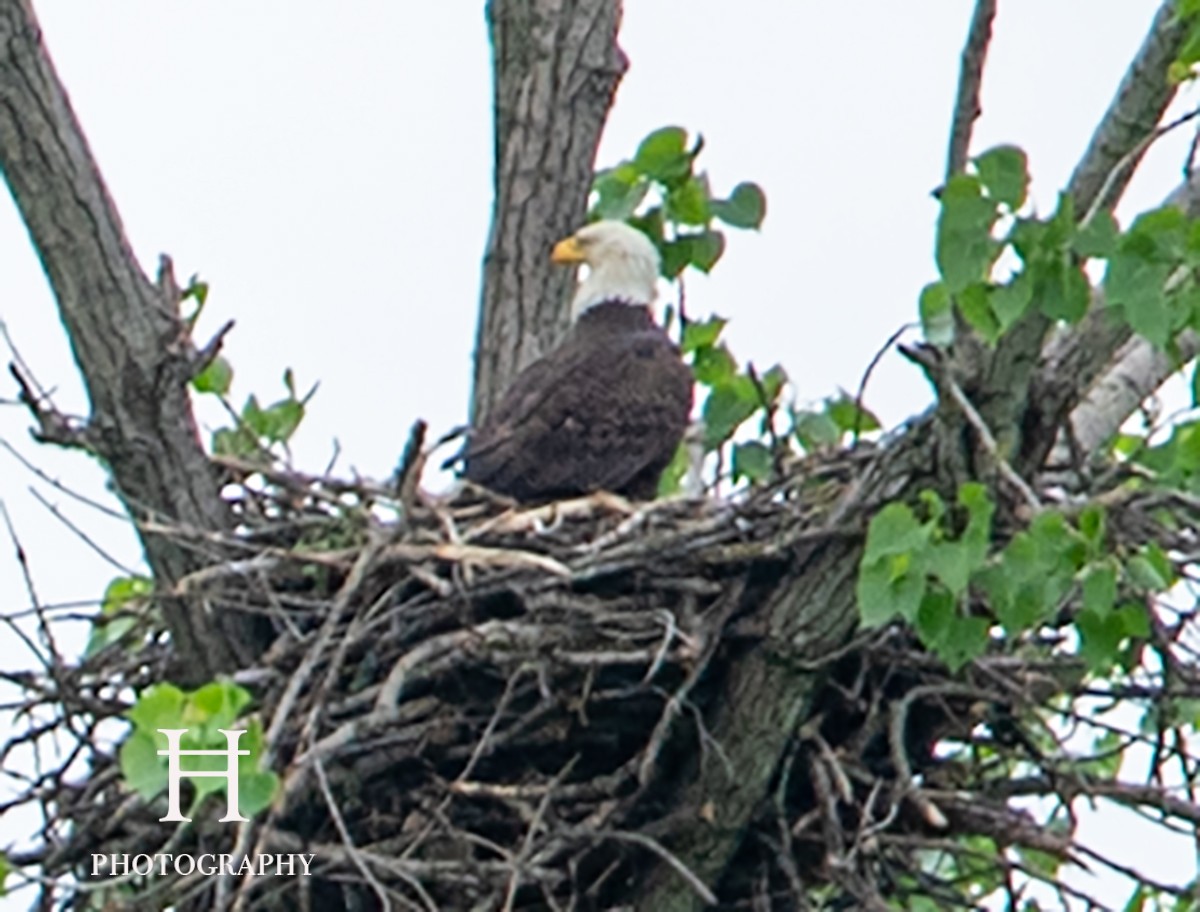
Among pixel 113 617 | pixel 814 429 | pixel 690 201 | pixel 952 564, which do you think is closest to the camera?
pixel 952 564

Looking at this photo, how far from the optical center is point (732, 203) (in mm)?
5344

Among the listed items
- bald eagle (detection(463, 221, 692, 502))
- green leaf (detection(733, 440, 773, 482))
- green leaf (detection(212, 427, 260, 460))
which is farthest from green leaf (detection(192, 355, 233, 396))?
green leaf (detection(733, 440, 773, 482))

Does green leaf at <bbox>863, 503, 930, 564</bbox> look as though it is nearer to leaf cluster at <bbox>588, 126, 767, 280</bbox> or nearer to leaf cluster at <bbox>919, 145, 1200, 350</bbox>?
leaf cluster at <bbox>919, 145, 1200, 350</bbox>

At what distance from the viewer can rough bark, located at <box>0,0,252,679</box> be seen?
14.4ft

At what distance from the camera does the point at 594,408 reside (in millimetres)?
5520

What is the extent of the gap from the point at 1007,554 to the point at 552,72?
236cm

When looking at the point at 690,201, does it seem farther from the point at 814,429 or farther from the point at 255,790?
the point at 255,790

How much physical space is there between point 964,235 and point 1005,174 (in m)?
0.09

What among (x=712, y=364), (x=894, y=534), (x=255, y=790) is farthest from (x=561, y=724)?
(x=712, y=364)

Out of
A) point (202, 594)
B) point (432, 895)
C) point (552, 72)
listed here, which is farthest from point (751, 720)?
A: point (552, 72)

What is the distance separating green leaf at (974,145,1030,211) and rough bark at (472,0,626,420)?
7.96 ft

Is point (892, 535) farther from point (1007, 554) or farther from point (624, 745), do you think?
point (624, 745)

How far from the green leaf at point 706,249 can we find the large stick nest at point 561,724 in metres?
1.01

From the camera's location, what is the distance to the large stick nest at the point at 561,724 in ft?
14.2
